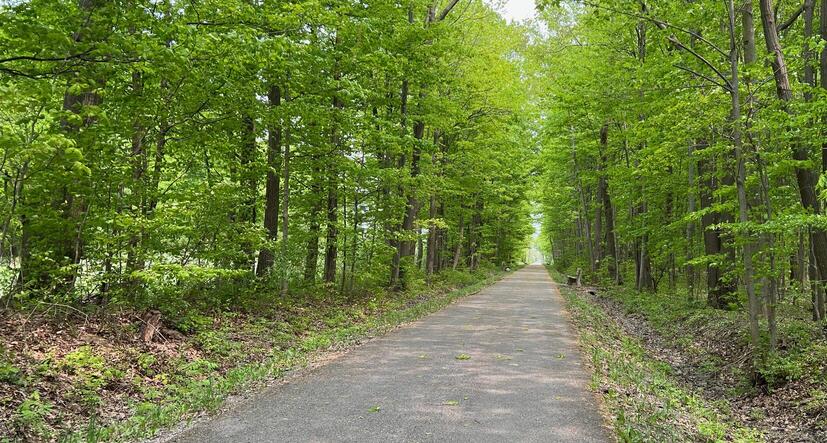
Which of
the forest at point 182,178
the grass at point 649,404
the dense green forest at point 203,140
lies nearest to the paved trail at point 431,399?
the grass at point 649,404

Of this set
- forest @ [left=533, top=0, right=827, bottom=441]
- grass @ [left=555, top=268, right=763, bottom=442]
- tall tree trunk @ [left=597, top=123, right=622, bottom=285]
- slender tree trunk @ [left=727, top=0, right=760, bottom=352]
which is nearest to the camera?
grass @ [left=555, top=268, right=763, bottom=442]

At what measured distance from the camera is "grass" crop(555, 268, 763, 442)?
16.1 feet

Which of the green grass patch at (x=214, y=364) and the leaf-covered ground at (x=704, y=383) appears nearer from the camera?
the green grass patch at (x=214, y=364)

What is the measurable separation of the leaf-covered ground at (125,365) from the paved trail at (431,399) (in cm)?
65

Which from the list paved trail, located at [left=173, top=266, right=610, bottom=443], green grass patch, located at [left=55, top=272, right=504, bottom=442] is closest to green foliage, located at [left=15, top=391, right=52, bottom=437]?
green grass patch, located at [left=55, top=272, right=504, bottom=442]

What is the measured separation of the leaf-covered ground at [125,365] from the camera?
15.6 ft

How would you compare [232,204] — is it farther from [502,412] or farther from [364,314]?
[502,412]

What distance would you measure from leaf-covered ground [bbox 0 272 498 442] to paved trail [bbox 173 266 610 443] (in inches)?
25.8

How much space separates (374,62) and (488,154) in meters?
12.3

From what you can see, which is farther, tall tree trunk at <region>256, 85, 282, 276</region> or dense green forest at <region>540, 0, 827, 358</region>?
tall tree trunk at <region>256, 85, 282, 276</region>

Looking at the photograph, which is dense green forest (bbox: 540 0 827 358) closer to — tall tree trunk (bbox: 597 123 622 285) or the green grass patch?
tall tree trunk (bbox: 597 123 622 285)

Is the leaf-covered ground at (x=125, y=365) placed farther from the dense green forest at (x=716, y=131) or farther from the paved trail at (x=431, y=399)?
the dense green forest at (x=716, y=131)

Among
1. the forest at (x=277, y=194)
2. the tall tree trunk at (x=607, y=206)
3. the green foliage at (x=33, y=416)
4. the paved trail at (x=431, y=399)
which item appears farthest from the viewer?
the tall tree trunk at (x=607, y=206)

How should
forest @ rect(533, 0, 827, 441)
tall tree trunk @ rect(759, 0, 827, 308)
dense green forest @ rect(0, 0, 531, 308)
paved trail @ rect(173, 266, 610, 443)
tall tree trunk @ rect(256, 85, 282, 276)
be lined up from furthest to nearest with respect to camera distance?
tall tree trunk @ rect(256, 85, 282, 276) < tall tree trunk @ rect(759, 0, 827, 308) < forest @ rect(533, 0, 827, 441) < dense green forest @ rect(0, 0, 531, 308) < paved trail @ rect(173, 266, 610, 443)
